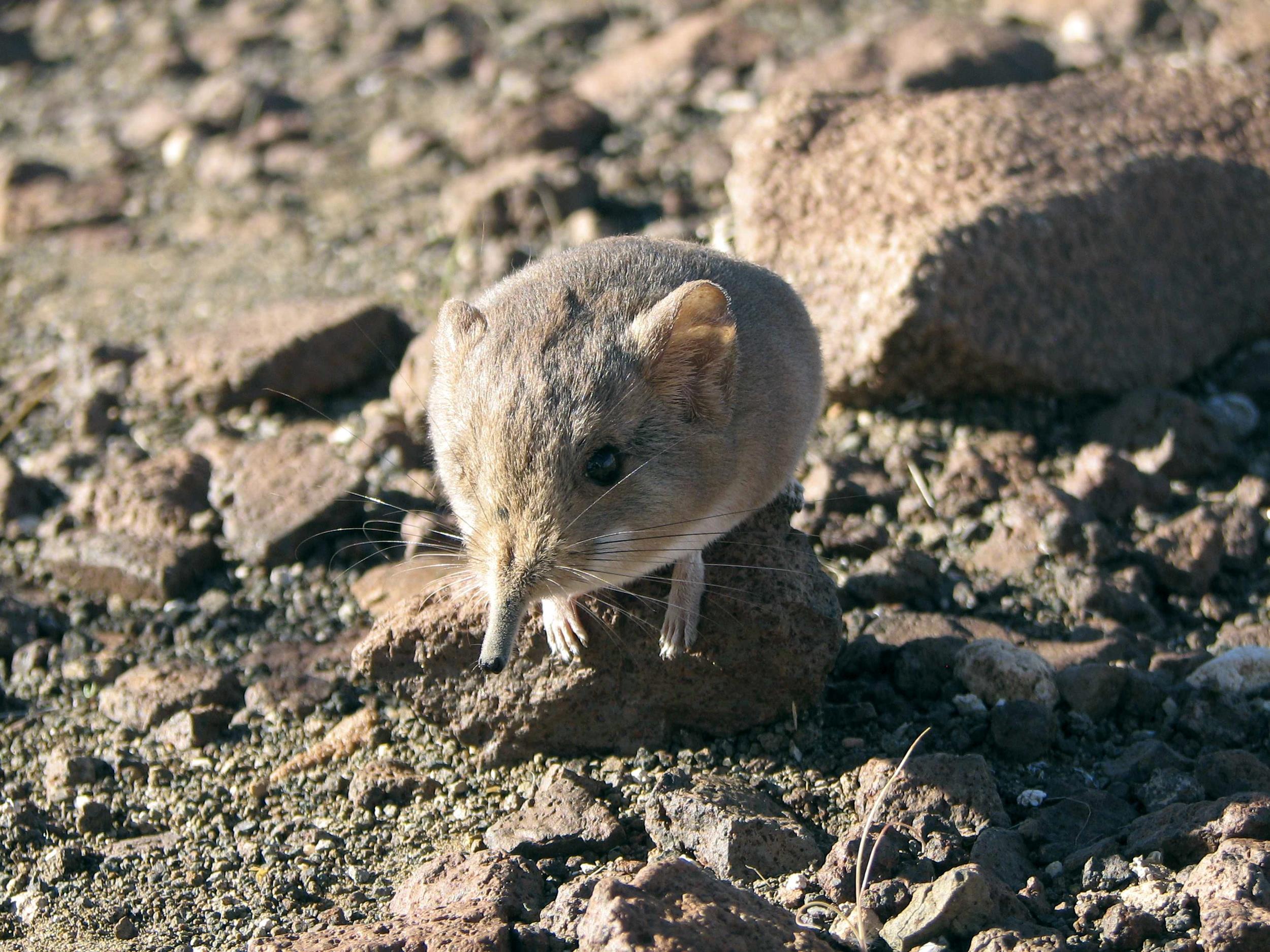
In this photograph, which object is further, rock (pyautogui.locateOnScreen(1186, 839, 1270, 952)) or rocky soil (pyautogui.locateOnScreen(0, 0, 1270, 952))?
rocky soil (pyautogui.locateOnScreen(0, 0, 1270, 952))

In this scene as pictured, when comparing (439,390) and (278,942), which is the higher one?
(439,390)

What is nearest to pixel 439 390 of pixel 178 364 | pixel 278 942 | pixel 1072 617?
pixel 278 942

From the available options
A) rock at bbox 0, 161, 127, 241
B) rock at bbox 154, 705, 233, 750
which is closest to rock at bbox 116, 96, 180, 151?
rock at bbox 0, 161, 127, 241

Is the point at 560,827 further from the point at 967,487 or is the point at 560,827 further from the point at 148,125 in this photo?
the point at 148,125

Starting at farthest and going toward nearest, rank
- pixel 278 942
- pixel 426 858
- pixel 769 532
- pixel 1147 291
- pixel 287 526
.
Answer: pixel 1147 291, pixel 287 526, pixel 769 532, pixel 426 858, pixel 278 942

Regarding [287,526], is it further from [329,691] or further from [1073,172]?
[1073,172]

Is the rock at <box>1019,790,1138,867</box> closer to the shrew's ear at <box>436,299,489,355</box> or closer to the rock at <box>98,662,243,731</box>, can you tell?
the shrew's ear at <box>436,299,489,355</box>

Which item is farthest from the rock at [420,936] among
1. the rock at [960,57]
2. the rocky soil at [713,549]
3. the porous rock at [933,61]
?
the rock at [960,57]
